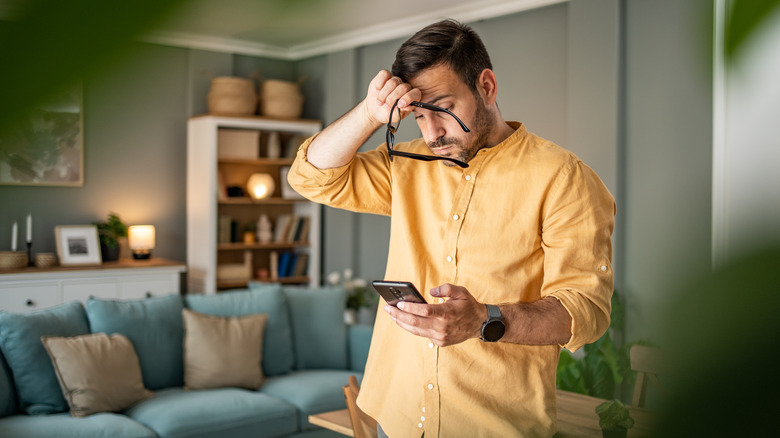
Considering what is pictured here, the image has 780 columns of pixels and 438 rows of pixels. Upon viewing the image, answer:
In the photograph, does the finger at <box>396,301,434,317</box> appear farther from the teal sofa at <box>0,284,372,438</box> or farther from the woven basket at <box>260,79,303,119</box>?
the woven basket at <box>260,79,303,119</box>

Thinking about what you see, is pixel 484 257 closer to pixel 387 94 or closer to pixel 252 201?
pixel 387 94

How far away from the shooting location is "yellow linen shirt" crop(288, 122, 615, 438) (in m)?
1.26

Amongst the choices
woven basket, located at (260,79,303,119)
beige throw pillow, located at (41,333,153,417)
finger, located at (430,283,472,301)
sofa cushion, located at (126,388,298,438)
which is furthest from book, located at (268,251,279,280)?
finger, located at (430,283,472,301)

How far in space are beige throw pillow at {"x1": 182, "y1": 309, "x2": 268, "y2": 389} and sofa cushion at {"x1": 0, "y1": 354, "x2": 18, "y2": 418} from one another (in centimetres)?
79

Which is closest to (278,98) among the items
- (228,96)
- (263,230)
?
(228,96)

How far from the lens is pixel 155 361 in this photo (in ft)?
11.8

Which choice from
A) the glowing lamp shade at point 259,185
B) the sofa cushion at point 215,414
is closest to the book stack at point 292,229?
the glowing lamp shade at point 259,185

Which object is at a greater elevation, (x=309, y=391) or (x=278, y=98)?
(x=278, y=98)

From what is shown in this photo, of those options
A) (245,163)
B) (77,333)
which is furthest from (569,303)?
(245,163)

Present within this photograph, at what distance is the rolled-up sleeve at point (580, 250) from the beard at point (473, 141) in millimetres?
171

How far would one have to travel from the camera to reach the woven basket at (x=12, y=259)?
4.56m

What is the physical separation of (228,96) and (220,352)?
7.95ft

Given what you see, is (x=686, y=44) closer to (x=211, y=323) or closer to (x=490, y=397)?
(x=490, y=397)

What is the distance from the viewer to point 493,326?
1023 millimetres
